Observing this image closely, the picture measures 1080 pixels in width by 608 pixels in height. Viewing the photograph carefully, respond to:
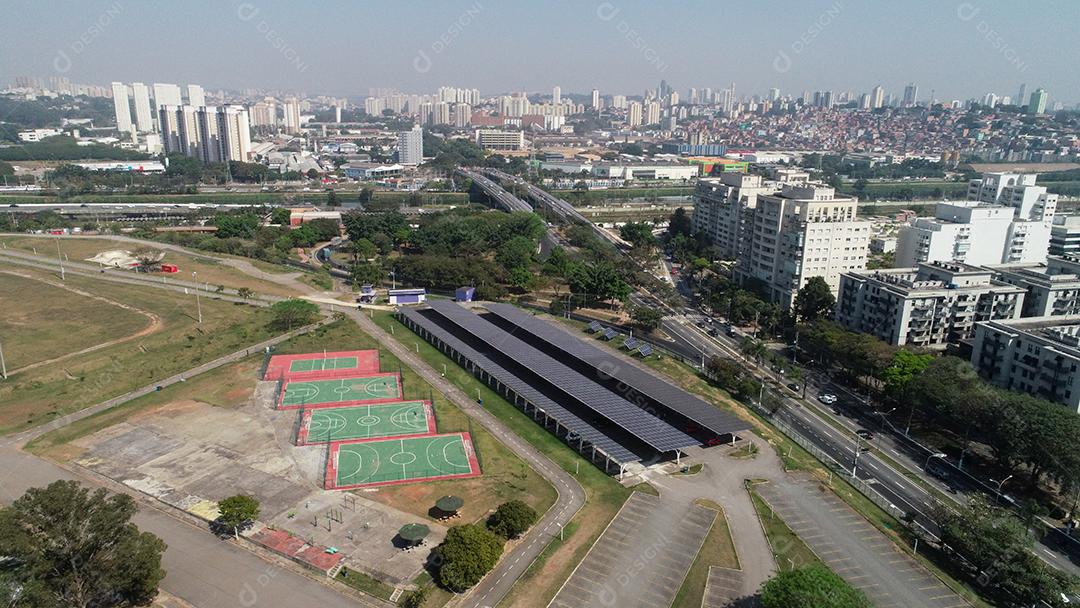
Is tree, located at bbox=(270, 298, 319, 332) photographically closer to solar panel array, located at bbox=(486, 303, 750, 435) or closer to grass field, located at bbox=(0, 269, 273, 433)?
grass field, located at bbox=(0, 269, 273, 433)

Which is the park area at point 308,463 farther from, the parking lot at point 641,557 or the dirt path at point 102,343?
the dirt path at point 102,343

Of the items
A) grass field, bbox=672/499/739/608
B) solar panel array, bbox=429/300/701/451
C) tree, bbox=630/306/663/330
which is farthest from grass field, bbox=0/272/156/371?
grass field, bbox=672/499/739/608

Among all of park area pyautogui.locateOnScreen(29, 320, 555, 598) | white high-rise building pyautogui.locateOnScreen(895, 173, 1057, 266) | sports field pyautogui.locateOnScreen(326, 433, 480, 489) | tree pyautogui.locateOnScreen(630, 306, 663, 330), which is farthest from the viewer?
white high-rise building pyautogui.locateOnScreen(895, 173, 1057, 266)

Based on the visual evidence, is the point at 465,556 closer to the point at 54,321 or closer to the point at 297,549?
the point at 297,549

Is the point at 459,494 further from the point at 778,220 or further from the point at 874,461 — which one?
the point at 778,220

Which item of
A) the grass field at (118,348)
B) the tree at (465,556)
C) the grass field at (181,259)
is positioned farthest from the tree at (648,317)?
the grass field at (181,259)
